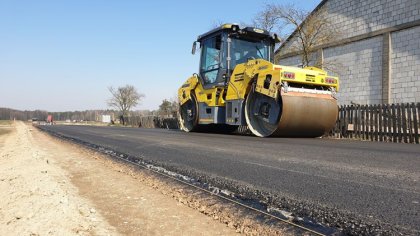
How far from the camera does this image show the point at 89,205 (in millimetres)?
3918

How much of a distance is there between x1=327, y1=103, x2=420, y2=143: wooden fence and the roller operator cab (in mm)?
1790

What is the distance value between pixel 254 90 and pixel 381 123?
13.0ft

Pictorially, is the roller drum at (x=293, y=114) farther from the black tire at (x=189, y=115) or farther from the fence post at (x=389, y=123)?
the black tire at (x=189, y=115)

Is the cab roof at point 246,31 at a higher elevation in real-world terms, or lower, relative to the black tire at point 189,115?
higher

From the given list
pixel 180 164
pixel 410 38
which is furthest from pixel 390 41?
pixel 180 164

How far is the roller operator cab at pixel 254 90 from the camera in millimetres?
10125

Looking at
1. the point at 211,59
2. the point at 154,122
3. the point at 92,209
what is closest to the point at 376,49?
the point at 211,59

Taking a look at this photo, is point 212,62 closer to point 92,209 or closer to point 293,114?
point 293,114

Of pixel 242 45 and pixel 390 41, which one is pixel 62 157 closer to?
pixel 242 45

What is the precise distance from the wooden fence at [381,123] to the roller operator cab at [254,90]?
179cm

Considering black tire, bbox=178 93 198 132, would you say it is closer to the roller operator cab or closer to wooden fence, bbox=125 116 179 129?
the roller operator cab

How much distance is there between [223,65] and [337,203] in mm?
9533

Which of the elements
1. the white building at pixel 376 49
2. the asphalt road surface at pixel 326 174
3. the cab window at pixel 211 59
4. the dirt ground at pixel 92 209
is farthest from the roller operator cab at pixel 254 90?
the white building at pixel 376 49

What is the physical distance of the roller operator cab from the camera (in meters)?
10.1
